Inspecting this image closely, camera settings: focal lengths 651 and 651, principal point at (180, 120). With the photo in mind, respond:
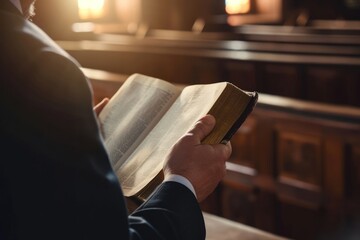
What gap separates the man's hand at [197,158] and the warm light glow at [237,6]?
40.6 ft

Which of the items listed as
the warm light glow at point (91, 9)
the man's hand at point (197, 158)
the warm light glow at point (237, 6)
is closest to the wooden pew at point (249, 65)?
the man's hand at point (197, 158)

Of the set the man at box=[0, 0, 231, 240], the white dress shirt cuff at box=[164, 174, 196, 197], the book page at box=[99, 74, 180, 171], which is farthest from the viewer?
the book page at box=[99, 74, 180, 171]

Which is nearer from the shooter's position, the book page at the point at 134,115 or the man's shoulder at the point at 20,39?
the man's shoulder at the point at 20,39

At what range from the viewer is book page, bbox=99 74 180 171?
1288 mm

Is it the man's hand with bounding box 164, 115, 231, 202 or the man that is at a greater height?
the man

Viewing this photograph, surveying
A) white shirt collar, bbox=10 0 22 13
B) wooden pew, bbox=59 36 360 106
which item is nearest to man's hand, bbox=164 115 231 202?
white shirt collar, bbox=10 0 22 13

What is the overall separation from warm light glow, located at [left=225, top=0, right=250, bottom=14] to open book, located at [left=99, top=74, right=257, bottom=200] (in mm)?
12039

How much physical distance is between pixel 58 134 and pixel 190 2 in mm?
11308

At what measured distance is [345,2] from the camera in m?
12.1

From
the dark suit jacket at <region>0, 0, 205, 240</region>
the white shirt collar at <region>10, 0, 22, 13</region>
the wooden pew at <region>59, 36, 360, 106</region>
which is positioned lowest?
the wooden pew at <region>59, 36, 360, 106</region>

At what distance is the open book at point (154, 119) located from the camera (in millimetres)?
1097

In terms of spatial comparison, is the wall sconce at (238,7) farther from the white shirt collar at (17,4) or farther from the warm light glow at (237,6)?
the white shirt collar at (17,4)

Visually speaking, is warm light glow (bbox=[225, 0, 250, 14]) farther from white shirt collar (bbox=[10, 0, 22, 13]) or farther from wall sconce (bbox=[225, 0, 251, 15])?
white shirt collar (bbox=[10, 0, 22, 13])

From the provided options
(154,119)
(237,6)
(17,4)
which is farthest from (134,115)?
(237,6)
